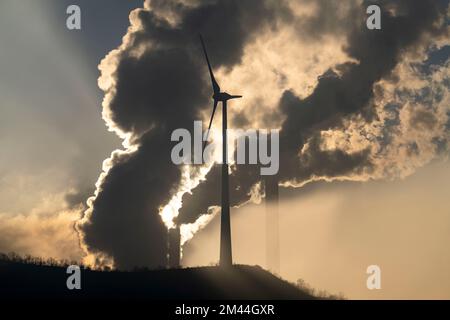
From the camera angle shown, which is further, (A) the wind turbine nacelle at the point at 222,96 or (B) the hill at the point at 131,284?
(A) the wind turbine nacelle at the point at 222,96

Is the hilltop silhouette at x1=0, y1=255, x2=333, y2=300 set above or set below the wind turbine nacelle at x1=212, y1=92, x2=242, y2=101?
below

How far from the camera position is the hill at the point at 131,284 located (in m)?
124

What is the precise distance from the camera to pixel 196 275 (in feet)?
480

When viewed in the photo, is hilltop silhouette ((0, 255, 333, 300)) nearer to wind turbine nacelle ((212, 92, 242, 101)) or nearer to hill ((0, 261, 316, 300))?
hill ((0, 261, 316, 300))

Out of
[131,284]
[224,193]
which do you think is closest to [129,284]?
[131,284]

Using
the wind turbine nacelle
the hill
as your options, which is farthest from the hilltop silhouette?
the wind turbine nacelle

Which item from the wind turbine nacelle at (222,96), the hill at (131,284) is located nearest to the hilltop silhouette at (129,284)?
the hill at (131,284)

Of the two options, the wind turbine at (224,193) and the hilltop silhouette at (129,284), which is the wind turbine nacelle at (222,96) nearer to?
the wind turbine at (224,193)

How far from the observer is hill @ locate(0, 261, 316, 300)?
124 meters

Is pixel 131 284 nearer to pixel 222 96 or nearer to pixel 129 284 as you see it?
pixel 129 284

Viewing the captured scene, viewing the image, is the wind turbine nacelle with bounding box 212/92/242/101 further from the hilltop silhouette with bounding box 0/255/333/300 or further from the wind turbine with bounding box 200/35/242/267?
the hilltop silhouette with bounding box 0/255/333/300

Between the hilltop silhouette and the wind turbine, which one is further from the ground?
the wind turbine

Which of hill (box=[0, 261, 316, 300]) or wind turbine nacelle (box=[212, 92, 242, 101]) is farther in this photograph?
wind turbine nacelle (box=[212, 92, 242, 101])
